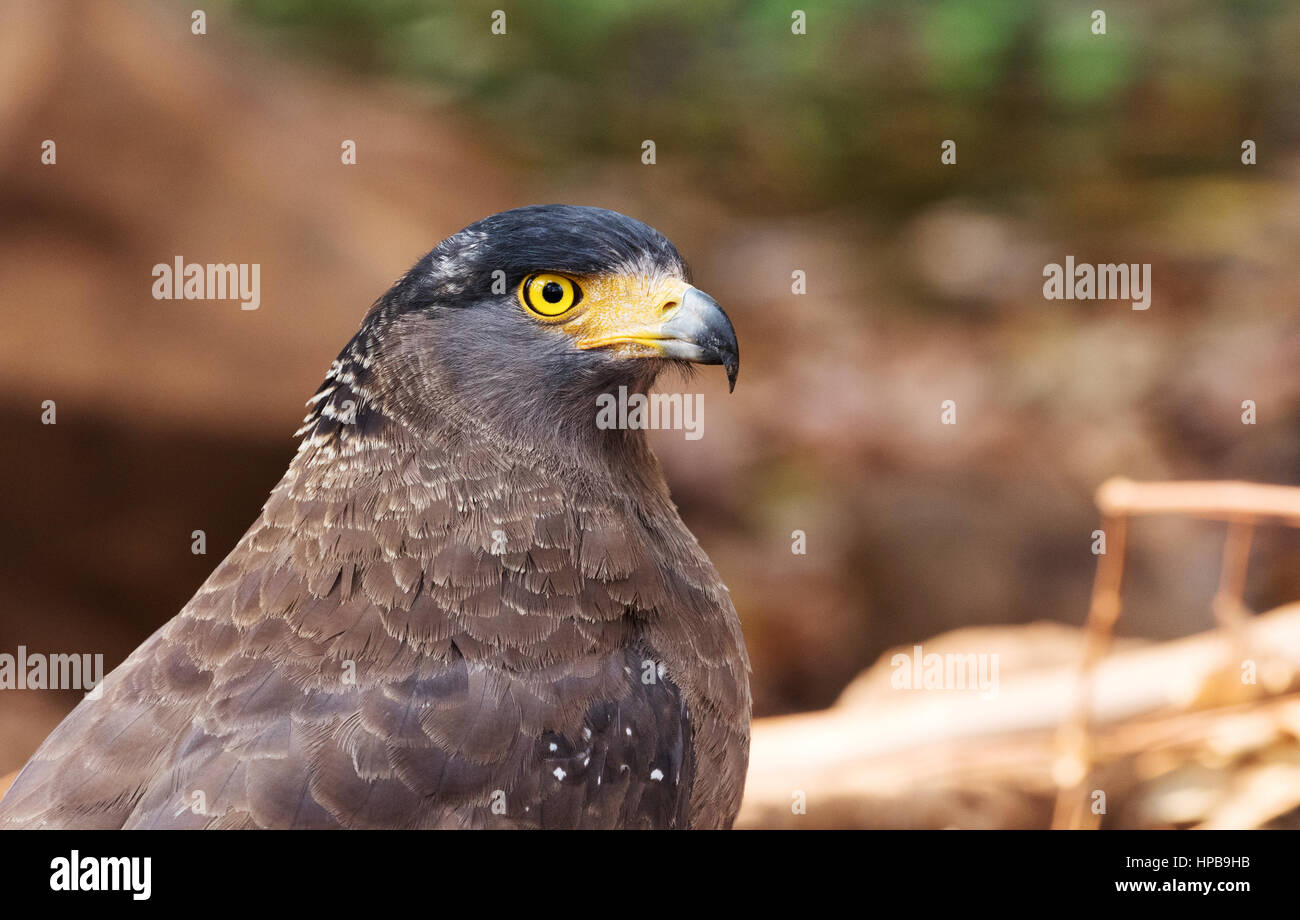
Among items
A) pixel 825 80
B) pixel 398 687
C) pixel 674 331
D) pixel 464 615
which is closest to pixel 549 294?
pixel 674 331

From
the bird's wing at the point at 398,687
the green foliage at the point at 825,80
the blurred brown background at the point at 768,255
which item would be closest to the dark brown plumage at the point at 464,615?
the bird's wing at the point at 398,687

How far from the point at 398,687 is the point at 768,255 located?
5.34 m

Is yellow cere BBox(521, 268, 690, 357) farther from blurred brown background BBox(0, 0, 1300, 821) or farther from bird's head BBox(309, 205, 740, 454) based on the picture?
blurred brown background BBox(0, 0, 1300, 821)

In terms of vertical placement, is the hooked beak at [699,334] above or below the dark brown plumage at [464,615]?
above

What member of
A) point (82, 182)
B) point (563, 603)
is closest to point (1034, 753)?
point (563, 603)

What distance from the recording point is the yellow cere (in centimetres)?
283

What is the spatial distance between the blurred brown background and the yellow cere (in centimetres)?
273

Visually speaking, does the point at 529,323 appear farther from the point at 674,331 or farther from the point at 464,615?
the point at 464,615

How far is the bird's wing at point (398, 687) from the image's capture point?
2387 mm

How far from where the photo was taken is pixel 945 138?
746 cm

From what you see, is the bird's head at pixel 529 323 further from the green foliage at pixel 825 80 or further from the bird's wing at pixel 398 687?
the green foliage at pixel 825 80

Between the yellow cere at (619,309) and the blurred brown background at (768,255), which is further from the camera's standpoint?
the blurred brown background at (768,255)

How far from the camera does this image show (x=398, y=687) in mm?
2479

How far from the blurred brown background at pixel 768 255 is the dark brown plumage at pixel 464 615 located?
271 centimetres
